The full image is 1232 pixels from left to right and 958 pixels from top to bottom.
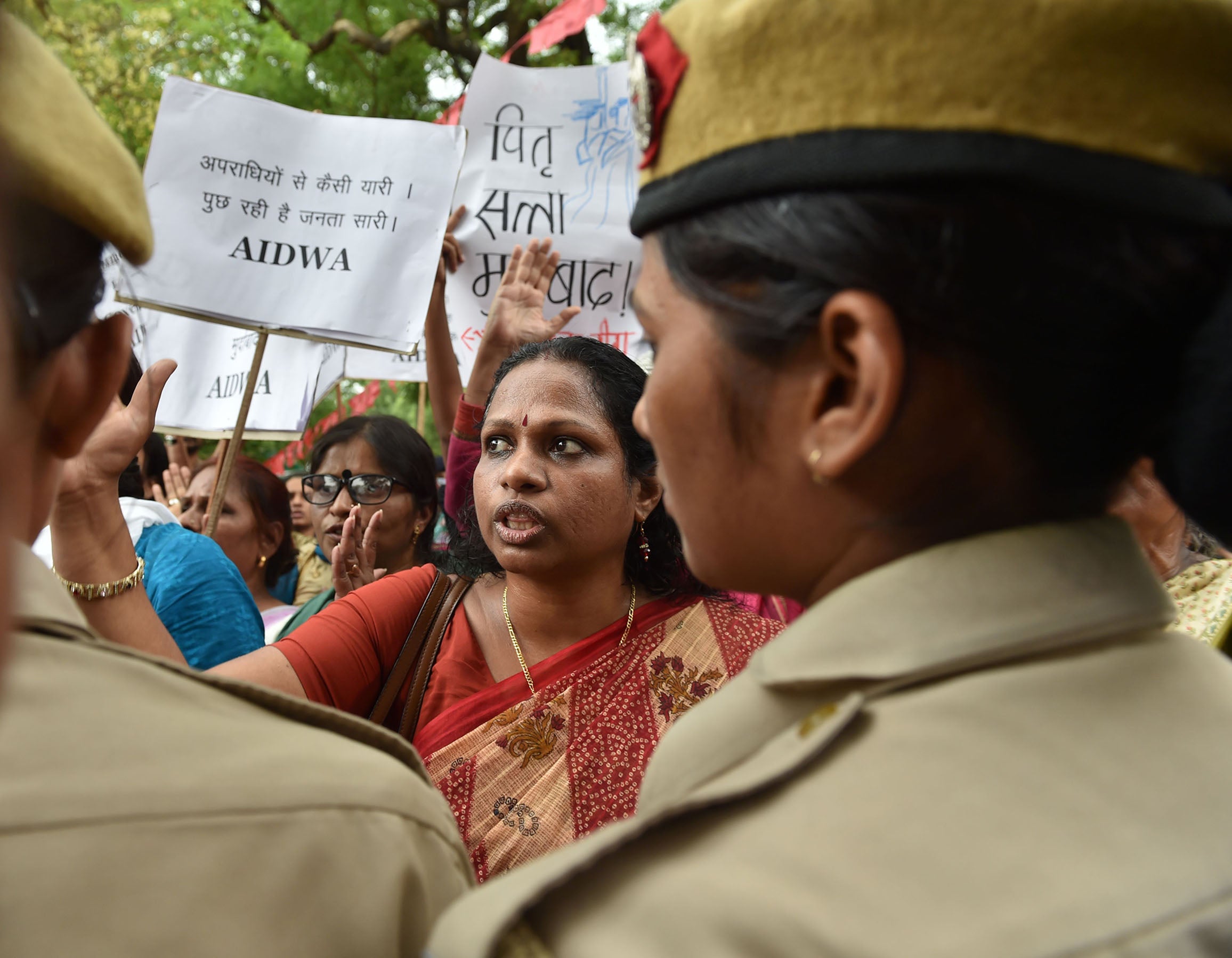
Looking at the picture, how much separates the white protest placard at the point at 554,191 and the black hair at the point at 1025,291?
283cm

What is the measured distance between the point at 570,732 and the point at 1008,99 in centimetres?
167

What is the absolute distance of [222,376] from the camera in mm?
4418

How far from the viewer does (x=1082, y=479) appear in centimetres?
91

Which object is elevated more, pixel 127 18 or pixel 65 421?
pixel 127 18

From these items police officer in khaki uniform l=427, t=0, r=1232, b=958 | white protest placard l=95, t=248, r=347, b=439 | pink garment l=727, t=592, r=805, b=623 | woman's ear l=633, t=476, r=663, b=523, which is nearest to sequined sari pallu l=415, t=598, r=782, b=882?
woman's ear l=633, t=476, r=663, b=523

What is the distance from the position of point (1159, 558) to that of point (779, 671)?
6.72ft

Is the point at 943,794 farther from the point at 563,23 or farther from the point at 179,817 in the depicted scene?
the point at 563,23

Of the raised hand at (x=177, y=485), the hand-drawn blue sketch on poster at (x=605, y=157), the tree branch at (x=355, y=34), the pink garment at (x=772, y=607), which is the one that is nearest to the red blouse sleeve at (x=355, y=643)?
the pink garment at (x=772, y=607)

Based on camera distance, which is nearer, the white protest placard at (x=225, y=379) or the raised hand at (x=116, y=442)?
the raised hand at (x=116, y=442)

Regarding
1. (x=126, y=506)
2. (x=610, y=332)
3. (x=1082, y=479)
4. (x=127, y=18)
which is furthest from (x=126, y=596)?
(x=127, y=18)

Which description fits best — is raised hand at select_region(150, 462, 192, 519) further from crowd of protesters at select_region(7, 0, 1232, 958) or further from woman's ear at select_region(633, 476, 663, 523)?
crowd of protesters at select_region(7, 0, 1232, 958)

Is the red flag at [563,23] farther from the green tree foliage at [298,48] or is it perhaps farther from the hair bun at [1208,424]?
the hair bun at [1208,424]

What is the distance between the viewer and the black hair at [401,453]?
13.3 ft

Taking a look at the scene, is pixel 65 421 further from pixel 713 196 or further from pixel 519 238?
pixel 519 238
